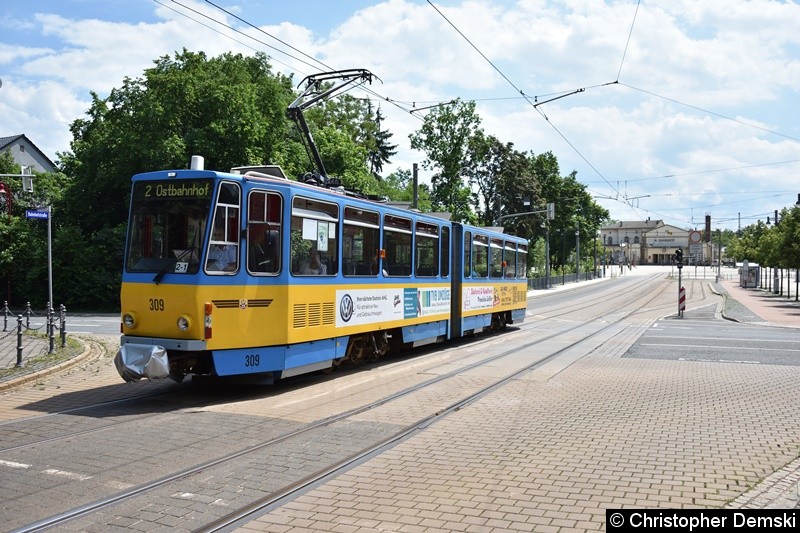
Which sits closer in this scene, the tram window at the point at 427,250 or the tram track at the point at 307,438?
the tram track at the point at 307,438

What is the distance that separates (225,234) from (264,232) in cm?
66

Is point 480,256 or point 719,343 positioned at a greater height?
point 480,256

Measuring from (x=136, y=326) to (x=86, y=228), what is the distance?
32647mm

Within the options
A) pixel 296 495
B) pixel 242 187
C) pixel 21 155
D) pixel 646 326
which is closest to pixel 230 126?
pixel 646 326

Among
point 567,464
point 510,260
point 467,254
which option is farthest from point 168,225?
point 510,260

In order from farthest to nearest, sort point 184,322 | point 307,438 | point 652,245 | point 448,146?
point 652,245 < point 448,146 < point 184,322 < point 307,438

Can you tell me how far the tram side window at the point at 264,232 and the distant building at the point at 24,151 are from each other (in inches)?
2462

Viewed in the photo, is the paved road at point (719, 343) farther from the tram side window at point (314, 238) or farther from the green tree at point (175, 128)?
the green tree at point (175, 128)

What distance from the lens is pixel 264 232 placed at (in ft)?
33.9

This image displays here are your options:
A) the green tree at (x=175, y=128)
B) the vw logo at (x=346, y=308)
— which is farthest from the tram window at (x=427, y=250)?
the green tree at (x=175, y=128)

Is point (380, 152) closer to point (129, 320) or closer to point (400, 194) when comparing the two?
point (400, 194)

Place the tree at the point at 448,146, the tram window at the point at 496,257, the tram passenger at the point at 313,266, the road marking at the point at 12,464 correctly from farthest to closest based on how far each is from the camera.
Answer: the tree at the point at 448,146 → the tram window at the point at 496,257 → the tram passenger at the point at 313,266 → the road marking at the point at 12,464

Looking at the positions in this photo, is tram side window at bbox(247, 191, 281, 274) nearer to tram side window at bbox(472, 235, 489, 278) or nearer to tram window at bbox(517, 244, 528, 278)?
tram side window at bbox(472, 235, 489, 278)

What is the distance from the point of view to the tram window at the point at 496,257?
20734mm
